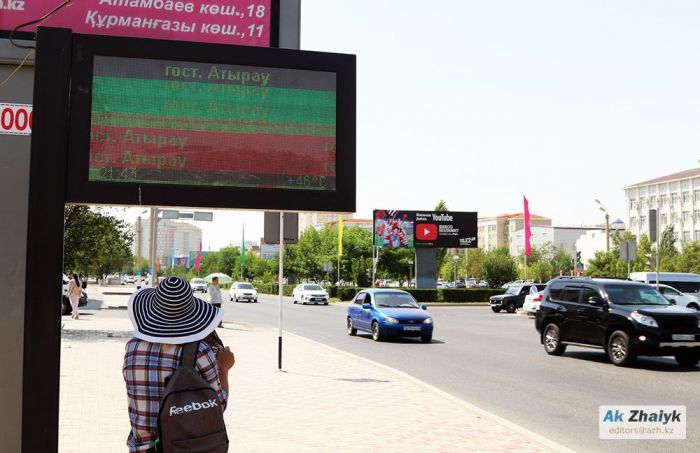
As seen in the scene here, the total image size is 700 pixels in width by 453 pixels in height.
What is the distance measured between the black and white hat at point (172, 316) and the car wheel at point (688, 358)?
45.8 ft

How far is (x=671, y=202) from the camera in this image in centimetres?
13912

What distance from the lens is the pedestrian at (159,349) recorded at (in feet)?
11.4

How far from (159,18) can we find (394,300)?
54.0ft

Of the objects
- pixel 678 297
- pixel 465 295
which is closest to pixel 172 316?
pixel 678 297

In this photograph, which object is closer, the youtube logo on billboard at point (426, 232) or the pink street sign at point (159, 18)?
the pink street sign at point (159, 18)

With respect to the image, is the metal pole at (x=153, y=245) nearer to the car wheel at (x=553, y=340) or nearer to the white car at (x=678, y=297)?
the car wheel at (x=553, y=340)

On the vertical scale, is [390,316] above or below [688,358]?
above

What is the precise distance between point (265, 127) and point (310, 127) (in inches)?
13.6

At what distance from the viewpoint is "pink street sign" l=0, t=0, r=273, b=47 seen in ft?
20.5

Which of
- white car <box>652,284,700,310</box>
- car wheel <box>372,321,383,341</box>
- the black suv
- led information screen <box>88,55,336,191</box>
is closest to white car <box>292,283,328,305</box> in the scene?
white car <box>652,284,700,310</box>

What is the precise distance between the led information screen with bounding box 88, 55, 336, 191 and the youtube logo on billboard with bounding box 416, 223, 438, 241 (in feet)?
195

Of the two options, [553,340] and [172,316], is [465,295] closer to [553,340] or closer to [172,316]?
[553,340]

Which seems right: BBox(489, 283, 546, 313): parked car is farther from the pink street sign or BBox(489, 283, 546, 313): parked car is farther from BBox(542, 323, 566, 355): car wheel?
the pink street sign

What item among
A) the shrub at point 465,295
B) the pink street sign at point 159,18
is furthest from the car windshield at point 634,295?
the shrub at point 465,295
